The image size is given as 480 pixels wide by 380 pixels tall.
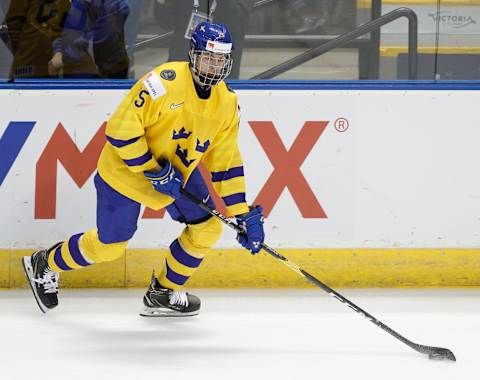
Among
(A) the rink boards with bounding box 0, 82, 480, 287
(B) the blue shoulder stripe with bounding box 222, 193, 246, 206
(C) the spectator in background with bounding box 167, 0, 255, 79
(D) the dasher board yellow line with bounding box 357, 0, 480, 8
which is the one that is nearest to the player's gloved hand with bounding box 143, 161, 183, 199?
(B) the blue shoulder stripe with bounding box 222, 193, 246, 206

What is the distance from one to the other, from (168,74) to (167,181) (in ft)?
1.24

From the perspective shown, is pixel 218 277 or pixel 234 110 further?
pixel 218 277

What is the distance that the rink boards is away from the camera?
416 centimetres

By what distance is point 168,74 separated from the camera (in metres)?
3.40

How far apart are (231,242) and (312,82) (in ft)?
2.58

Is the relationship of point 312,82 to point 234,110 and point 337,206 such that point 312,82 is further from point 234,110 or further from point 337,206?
point 234,110

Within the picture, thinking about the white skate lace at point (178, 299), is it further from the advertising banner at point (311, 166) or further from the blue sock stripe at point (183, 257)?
the advertising banner at point (311, 166)

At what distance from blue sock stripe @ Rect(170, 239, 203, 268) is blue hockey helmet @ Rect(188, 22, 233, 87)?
715 mm

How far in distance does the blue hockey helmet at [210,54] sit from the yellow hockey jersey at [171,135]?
0.12 m

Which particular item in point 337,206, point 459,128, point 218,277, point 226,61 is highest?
point 226,61

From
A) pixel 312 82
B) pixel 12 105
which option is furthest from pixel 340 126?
pixel 12 105

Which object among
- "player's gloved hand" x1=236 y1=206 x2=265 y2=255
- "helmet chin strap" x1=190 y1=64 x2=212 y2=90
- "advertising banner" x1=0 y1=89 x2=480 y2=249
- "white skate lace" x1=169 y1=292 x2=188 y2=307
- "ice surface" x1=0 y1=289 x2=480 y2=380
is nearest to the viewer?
"ice surface" x1=0 y1=289 x2=480 y2=380

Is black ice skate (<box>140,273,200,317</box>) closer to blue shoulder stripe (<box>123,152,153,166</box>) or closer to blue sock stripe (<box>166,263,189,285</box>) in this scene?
blue sock stripe (<box>166,263,189,285</box>)

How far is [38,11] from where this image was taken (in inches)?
166
